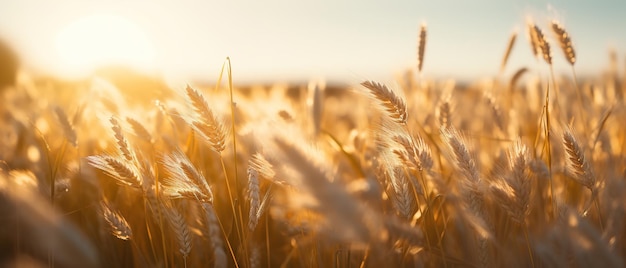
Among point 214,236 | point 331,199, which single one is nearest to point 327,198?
point 331,199

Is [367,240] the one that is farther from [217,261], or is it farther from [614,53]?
[614,53]

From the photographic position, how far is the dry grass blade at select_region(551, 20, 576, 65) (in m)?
1.86

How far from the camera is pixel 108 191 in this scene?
195 cm

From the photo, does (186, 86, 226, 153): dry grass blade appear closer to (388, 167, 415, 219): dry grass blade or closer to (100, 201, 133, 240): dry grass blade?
(100, 201, 133, 240): dry grass blade

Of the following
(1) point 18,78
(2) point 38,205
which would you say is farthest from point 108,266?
(1) point 18,78

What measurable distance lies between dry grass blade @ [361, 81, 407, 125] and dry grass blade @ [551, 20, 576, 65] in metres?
0.98

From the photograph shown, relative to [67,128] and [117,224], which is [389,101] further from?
[67,128]

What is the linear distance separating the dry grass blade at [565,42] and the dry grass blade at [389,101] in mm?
982

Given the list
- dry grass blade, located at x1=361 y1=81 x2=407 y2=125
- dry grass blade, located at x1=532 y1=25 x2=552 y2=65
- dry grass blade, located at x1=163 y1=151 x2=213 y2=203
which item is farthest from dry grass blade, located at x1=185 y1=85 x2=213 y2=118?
dry grass blade, located at x1=532 y1=25 x2=552 y2=65

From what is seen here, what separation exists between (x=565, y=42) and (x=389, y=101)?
104cm

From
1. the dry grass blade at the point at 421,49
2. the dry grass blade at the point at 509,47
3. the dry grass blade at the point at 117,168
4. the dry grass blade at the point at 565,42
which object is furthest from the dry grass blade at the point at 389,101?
the dry grass blade at the point at 509,47

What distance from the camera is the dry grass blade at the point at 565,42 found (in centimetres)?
186

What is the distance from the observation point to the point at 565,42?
73.7 inches

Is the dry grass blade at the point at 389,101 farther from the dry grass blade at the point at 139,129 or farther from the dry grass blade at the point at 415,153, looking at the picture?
the dry grass blade at the point at 139,129
